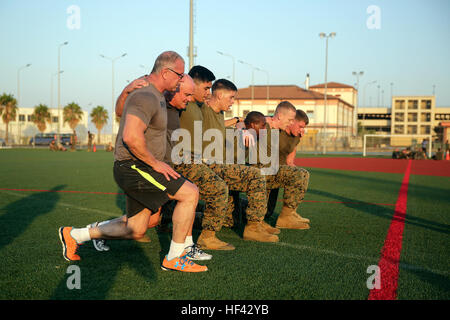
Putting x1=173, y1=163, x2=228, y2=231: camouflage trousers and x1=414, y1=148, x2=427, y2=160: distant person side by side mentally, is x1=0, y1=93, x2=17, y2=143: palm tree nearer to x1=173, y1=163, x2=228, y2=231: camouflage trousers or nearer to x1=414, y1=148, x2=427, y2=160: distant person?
x1=414, y1=148, x2=427, y2=160: distant person

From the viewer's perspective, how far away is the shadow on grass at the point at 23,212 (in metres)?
5.34

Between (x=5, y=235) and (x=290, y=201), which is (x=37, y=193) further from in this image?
(x=290, y=201)

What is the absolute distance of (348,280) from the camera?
11.8ft

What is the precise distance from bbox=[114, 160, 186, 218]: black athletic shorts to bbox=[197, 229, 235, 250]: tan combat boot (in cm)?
106

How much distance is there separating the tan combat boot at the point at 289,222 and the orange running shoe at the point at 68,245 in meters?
2.86

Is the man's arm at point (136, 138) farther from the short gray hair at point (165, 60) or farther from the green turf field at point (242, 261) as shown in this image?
the green turf field at point (242, 261)

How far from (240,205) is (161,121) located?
8.65ft

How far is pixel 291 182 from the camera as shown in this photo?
5988mm

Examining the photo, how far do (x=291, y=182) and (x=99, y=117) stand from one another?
76661mm

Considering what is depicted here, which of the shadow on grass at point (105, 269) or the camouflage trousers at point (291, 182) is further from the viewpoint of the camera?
the camouflage trousers at point (291, 182)

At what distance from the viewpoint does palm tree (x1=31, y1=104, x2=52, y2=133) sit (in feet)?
234

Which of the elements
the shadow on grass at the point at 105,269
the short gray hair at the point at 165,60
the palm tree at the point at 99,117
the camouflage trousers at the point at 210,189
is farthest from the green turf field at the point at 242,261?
the palm tree at the point at 99,117

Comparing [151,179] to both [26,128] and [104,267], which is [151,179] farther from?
[26,128]
